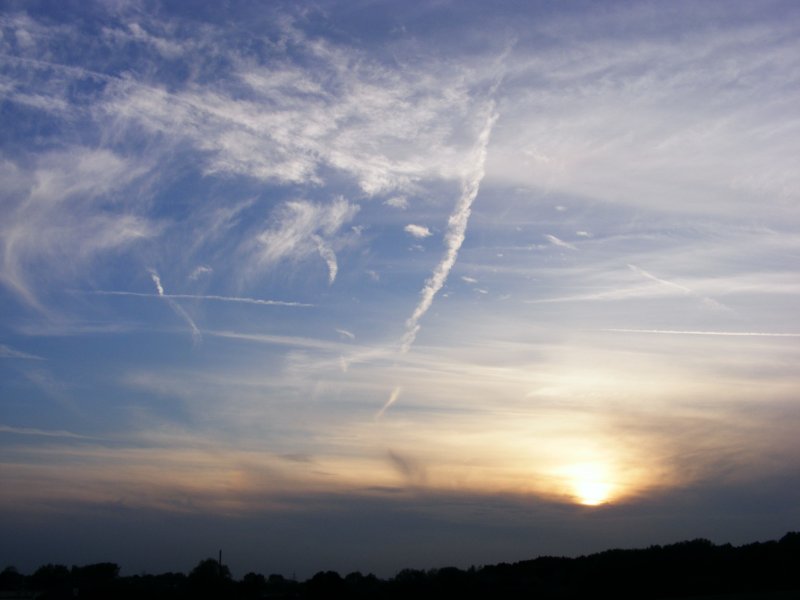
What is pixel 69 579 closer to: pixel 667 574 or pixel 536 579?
pixel 536 579

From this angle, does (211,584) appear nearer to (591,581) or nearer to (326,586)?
(326,586)

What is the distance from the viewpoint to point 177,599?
108m

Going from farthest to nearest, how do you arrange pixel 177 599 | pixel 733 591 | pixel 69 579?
pixel 69 579
pixel 177 599
pixel 733 591

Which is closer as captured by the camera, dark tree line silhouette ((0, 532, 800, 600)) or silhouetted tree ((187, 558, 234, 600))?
dark tree line silhouette ((0, 532, 800, 600))

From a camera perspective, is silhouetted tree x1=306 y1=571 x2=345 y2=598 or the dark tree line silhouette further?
silhouetted tree x1=306 y1=571 x2=345 y2=598

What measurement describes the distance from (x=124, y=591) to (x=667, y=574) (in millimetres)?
72612

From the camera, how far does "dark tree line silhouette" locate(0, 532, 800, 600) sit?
9412 cm

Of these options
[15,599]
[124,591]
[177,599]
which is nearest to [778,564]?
[177,599]

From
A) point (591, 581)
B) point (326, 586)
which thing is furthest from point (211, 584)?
point (591, 581)

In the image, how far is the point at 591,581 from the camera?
4077 inches

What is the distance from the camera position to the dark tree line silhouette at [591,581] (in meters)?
94.1

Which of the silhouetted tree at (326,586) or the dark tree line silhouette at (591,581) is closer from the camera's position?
the dark tree line silhouette at (591,581)

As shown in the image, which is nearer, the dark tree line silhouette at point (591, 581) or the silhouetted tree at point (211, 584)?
the dark tree line silhouette at point (591, 581)

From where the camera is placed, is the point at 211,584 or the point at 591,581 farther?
the point at 211,584
